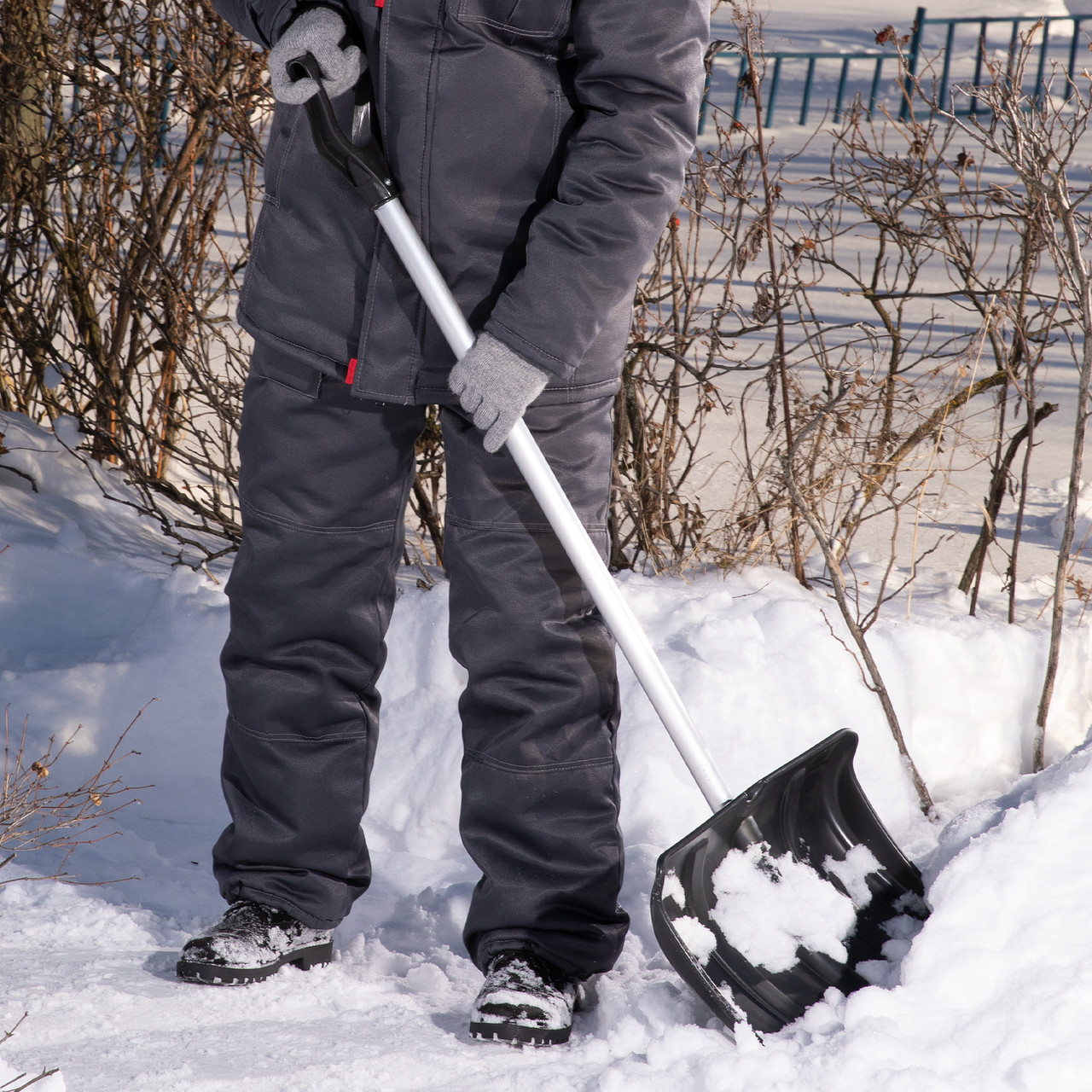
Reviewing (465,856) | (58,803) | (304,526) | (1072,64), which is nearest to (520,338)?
(304,526)

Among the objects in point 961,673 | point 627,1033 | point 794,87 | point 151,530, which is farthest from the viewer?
point 794,87

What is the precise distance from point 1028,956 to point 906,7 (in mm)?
24408

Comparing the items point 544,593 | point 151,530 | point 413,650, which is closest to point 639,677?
point 544,593

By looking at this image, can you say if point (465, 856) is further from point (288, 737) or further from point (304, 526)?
point (304, 526)

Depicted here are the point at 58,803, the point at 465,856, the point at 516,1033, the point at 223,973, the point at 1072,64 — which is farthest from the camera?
the point at 1072,64

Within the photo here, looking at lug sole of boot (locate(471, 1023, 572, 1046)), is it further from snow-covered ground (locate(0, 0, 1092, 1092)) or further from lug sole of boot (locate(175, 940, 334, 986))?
lug sole of boot (locate(175, 940, 334, 986))

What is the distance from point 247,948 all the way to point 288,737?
33 cm

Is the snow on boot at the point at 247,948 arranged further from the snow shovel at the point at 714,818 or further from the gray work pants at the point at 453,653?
the snow shovel at the point at 714,818

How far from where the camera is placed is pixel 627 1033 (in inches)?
63.5

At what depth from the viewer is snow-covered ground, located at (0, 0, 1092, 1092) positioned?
151 centimetres

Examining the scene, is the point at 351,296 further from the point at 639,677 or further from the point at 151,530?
the point at 151,530

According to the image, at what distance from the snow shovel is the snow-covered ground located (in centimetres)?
7

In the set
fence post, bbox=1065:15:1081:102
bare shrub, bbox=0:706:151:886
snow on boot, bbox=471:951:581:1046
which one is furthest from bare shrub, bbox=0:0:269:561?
fence post, bbox=1065:15:1081:102

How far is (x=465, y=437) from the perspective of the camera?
1.71 metres
